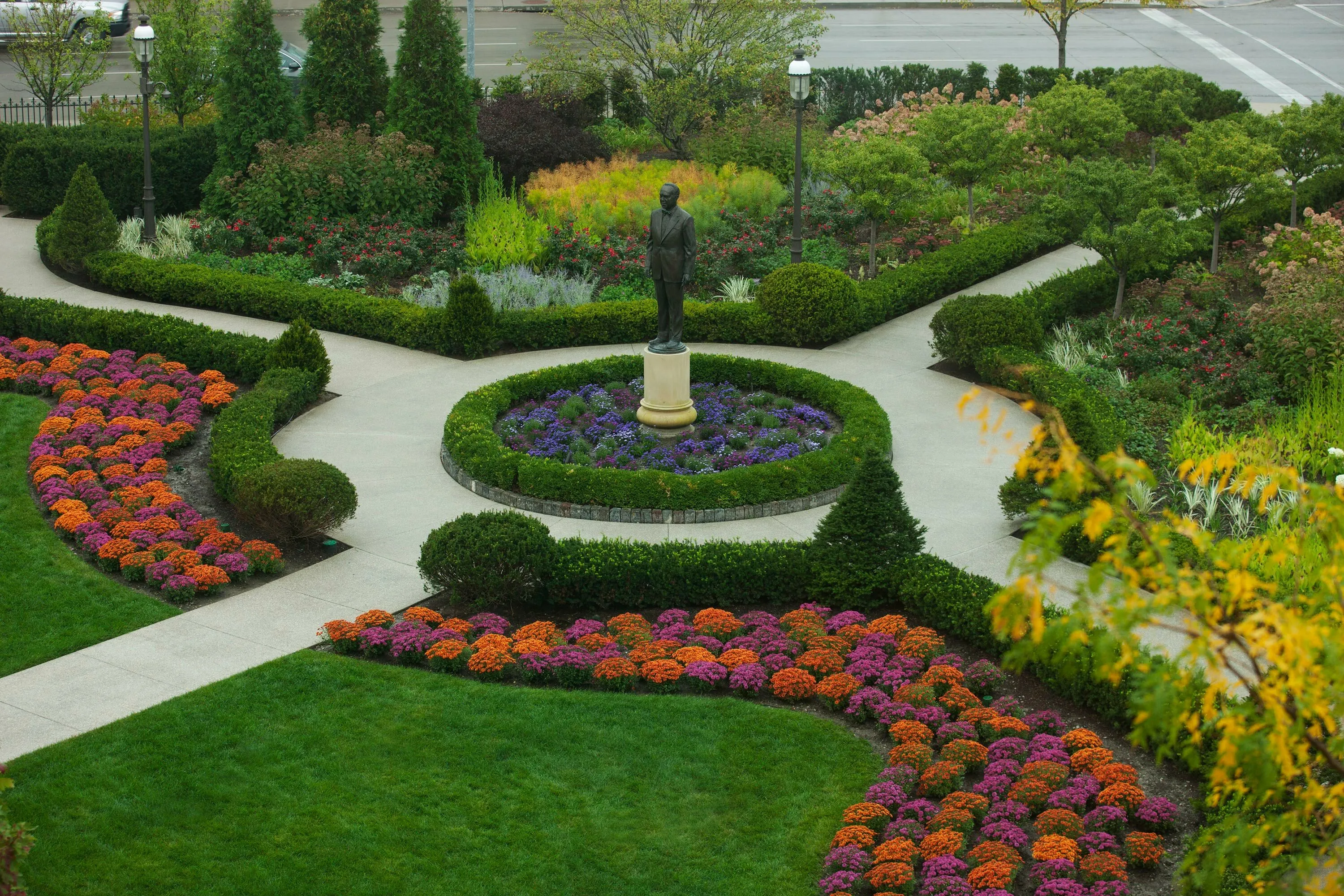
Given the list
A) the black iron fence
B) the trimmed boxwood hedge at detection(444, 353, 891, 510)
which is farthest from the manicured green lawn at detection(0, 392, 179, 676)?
the black iron fence

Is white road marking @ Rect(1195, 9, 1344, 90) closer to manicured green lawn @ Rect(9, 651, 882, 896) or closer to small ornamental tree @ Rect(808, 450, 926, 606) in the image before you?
small ornamental tree @ Rect(808, 450, 926, 606)

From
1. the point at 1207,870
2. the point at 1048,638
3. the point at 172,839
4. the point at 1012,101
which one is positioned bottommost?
the point at 172,839

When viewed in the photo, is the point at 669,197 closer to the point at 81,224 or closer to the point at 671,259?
the point at 671,259

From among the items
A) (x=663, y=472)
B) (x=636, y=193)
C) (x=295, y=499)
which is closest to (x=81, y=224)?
(x=636, y=193)

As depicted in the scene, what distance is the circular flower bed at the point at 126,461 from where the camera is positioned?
12.6 meters

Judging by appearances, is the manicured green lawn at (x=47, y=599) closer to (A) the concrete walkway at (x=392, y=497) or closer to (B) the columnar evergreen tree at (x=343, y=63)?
(A) the concrete walkway at (x=392, y=497)

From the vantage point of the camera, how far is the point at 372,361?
1855 cm

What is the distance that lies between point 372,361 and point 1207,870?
578 inches

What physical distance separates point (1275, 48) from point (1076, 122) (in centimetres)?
1785

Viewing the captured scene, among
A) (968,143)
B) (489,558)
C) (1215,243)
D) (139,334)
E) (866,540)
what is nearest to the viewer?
(489,558)

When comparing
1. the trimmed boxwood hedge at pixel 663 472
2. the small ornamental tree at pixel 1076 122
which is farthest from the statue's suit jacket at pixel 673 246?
the small ornamental tree at pixel 1076 122

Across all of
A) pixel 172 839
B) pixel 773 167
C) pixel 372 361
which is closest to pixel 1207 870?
pixel 172 839

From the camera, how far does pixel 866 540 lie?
39.1ft

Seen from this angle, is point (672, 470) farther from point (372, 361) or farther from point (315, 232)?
point (315, 232)
